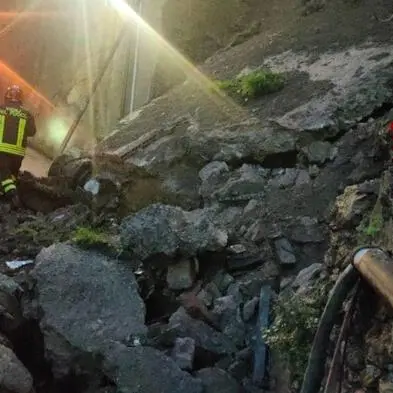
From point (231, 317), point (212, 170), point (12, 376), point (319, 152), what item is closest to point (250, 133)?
point (212, 170)

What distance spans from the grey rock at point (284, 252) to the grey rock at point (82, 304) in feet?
4.15

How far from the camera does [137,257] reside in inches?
206

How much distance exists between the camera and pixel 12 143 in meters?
7.60

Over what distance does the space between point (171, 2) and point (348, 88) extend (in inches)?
221

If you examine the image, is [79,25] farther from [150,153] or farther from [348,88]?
[348,88]

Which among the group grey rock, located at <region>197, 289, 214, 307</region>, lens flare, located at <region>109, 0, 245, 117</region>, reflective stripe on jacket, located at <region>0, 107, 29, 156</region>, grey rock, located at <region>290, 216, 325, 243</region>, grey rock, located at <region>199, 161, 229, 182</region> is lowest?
grey rock, located at <region>197, 289, 214, 307</region>

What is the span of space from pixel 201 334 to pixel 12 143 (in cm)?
439

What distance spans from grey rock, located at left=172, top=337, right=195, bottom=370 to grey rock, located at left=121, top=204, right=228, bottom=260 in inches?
39.1

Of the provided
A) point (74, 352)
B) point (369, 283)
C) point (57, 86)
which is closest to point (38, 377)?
point (74, 352)

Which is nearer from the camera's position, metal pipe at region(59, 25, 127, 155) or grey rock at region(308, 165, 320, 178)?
grey rock at region(308, 165, 320, 178)

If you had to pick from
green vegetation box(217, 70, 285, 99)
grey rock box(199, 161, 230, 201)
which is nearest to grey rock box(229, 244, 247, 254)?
grey rock box(199, 161, 230, 201)

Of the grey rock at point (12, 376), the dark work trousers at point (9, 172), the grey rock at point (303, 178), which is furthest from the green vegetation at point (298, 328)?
the dark work trousers at point (9, 172)

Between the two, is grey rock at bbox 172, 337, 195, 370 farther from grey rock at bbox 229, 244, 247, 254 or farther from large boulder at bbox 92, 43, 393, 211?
large boulder at bbox 92, 43, 393, 211

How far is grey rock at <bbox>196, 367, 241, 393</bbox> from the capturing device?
3947mm
